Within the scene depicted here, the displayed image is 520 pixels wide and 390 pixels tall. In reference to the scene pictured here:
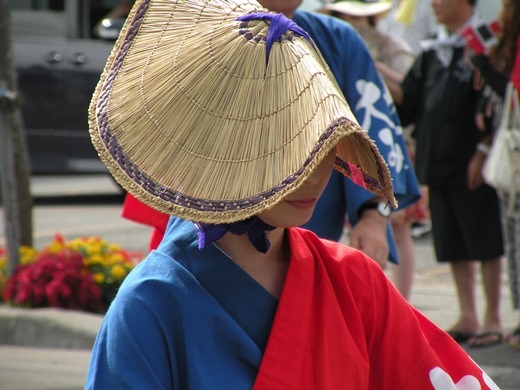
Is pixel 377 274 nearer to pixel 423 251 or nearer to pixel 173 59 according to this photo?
pixel 173 59

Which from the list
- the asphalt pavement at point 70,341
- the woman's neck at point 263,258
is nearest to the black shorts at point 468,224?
the asphalt pavement at point 70,341

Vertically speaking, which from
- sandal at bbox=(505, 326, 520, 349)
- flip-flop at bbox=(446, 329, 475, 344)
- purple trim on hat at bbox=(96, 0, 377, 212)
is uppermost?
purple trim on hat at bbox=(96, 0, 377, 212)

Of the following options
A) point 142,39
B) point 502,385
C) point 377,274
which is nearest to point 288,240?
point 377,274

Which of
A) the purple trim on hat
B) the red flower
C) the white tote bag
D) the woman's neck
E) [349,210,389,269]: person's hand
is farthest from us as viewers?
the red flower

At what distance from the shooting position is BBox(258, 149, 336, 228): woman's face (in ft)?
6.68

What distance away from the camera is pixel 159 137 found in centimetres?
198

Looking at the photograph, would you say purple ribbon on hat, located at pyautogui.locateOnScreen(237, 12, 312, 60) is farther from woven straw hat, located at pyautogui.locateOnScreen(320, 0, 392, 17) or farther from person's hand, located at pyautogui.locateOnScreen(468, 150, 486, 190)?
woven straw hat, located at pyautogui.locateOnScreen(320, 0, 392, 17)

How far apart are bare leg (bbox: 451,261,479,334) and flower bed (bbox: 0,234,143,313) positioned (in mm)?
1761

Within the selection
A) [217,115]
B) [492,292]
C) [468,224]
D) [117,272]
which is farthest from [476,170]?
[217,115]

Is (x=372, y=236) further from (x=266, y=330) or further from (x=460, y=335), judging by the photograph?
(x=460, y=335)

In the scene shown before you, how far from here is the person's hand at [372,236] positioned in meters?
3.30

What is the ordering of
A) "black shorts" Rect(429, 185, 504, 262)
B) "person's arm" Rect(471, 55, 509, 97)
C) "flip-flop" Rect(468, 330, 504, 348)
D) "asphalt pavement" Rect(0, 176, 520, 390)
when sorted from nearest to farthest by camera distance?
1. "asphalt pavement" Rect(0, 176, 520, 390)
2. "person's arm" Rect(471, 55, 509, 97)
3. "flip-flop" Rect(468, 330, 504, 348)
4. "black shorts" Rect(429, 185, 504, 262)

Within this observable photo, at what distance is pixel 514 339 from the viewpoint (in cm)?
533

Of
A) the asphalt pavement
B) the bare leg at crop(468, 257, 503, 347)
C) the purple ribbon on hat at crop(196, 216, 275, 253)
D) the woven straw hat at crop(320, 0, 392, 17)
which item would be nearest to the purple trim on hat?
the purple ribbon on hat at crop(196, 216, 275, 253)
